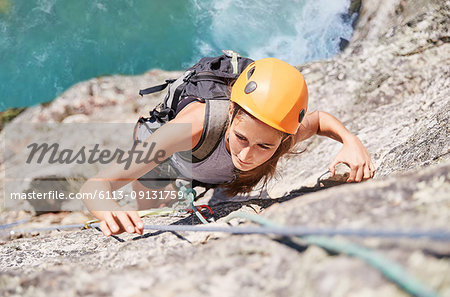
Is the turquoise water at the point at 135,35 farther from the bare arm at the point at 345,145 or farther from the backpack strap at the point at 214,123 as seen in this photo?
the backpack strap at the point at 214,123

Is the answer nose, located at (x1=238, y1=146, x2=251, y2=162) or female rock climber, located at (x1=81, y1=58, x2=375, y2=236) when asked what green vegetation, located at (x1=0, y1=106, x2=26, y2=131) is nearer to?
female rock climber, located at (x1=81, y1=58, x2=375, y2=236)

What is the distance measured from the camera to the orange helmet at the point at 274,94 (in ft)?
8.08

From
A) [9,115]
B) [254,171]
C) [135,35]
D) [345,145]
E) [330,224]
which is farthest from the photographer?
[135,35]

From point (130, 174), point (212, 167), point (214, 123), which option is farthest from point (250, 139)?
point (130, 174)

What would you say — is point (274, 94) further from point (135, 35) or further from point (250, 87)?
point (135, 35)

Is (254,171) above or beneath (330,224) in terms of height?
beneath

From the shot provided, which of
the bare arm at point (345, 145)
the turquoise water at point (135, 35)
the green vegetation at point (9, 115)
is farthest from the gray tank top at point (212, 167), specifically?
the turquoise water at point (135, 35)

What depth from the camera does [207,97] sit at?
116 inches

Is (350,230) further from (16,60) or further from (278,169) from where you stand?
(16,60)

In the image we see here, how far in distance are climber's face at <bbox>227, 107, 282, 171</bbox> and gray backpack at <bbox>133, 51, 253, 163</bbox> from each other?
20cm

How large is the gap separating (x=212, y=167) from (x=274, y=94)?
3.64 ft

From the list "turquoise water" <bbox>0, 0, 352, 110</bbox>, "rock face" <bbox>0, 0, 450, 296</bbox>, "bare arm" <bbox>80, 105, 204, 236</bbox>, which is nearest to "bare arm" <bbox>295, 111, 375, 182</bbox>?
"rock face" <bbox>0, 0, 450, 296</bbox>

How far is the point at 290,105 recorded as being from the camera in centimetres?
251

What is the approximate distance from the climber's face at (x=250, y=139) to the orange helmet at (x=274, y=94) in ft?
0.25
